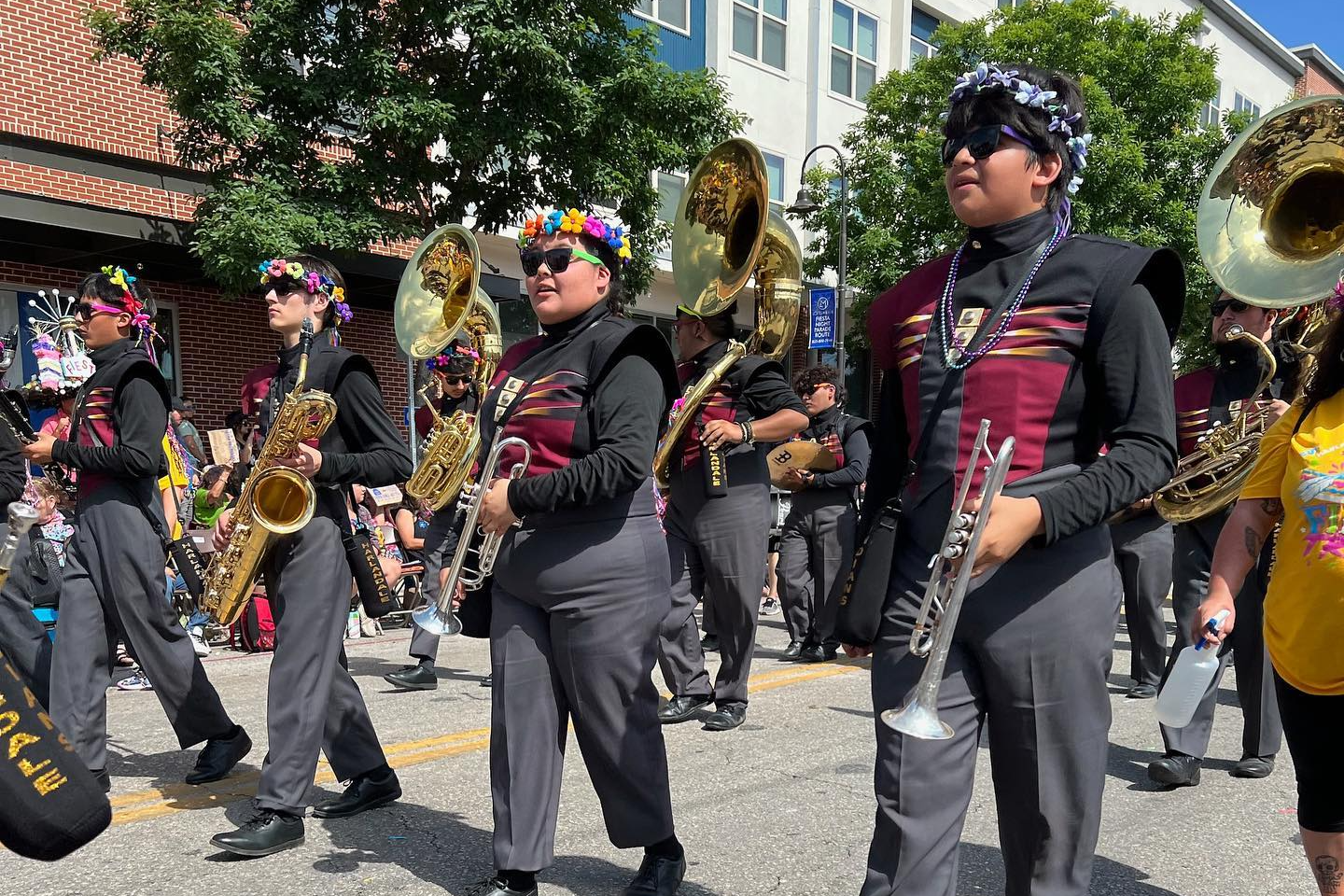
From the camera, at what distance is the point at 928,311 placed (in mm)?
2652

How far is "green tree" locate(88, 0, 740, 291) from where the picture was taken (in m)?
12.0

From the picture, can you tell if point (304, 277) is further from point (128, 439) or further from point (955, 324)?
point (955, 324)

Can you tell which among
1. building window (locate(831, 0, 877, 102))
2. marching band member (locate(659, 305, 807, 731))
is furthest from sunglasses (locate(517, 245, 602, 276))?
building window (locate(831, 0, 877, 102))

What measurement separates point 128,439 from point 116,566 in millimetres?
535

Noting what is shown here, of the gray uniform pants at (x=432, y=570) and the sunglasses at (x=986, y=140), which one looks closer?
the sunglasses at (x=986, y=140)

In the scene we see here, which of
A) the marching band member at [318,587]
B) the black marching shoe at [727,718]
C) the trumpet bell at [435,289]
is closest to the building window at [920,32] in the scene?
the trumpet bell at [435,289]

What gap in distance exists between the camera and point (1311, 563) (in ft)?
8.78

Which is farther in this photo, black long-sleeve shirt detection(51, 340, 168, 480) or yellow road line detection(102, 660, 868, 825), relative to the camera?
black long-sleeve shirt detection(51, 340, 168, 480)

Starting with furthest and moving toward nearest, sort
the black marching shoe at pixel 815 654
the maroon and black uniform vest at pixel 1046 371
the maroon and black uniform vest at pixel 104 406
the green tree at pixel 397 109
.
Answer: the green tree at pixel 397 109
the black marching shoe at pixel 815 654
the maroon and black uniform vest at pixel 104 406
the maroon and black uniform vest at pixel 1046 371

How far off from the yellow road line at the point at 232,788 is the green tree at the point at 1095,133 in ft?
52.7

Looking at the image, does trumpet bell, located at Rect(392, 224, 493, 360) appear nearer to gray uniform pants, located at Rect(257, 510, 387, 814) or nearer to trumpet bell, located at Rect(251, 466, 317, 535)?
trumpet bell, located at Rect(251, 466, 317, 535)

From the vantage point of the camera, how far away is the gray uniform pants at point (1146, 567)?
6277mm

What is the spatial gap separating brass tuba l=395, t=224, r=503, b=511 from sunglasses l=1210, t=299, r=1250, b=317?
3508 millimetres

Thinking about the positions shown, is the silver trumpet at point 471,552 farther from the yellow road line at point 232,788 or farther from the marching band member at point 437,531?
the marching band member at point 437,531
